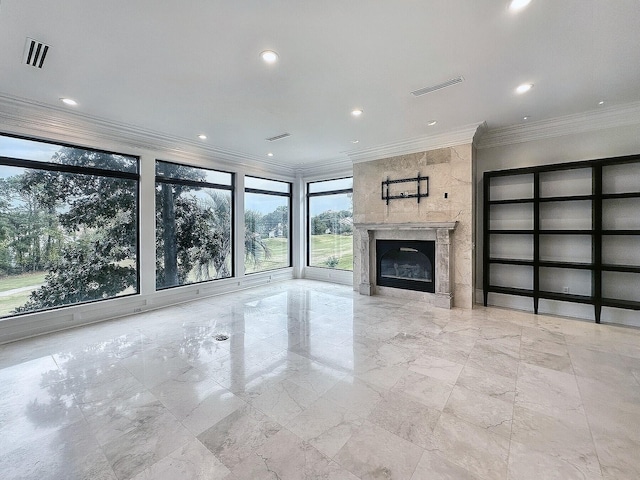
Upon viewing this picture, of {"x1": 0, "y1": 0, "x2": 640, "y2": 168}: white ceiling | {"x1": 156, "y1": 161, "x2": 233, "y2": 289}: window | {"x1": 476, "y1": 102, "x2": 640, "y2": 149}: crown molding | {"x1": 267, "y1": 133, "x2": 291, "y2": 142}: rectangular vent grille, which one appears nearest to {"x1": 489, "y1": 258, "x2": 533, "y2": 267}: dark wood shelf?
{"x1": 476, "y1": 102, "x2": 640, "y2": 149}: crown molding

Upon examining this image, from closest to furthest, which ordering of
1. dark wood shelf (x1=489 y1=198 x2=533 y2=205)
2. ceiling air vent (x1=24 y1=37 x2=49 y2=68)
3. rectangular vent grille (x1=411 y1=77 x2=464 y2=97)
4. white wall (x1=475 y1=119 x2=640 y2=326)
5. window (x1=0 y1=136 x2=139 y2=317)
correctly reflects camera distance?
ceiling air vent (x1=24 y1=37 x2=49 y2=68) < rectangular vent grille (x1=411 y1=77 x2=464 y2=97) < window (x1=0 y1=136 x2=139 y2=317) < white wall (x1=475 y1=119 x2=640 y2=326) < dark wood shelf (x1=489 y1=198 x2=533 y2=205)

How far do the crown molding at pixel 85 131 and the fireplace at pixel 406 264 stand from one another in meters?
4.15

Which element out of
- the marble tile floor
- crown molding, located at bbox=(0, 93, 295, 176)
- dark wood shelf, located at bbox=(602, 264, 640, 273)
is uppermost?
crown molding, located at bbox=(0, 93, 295, 176)

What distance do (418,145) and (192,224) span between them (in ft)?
16.3

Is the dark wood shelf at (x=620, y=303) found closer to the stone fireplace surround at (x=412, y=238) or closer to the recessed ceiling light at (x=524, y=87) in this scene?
the stone fireplace surround at (x=412, y=238)

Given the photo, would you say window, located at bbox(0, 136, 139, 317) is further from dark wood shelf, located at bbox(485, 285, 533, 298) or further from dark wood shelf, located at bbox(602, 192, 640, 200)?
dark wood shelf, located at bbox(602, 192, 640, 200)

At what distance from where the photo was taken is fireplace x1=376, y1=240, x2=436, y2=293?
216 inches

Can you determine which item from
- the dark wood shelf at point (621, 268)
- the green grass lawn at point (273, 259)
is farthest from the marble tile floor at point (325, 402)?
the green grass lawn at point (273, 259)

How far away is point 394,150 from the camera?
5766mm

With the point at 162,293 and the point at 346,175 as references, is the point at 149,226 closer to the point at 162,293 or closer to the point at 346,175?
the point at 162,293

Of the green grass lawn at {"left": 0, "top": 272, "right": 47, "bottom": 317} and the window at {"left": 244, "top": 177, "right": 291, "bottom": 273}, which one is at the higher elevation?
the window at {"left": 244, "top": 177, "right": 291, "bottom": 273}

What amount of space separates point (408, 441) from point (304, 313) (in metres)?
3.07

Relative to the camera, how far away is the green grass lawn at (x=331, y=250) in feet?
24.0

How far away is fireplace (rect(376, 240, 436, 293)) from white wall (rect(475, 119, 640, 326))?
918 mm
